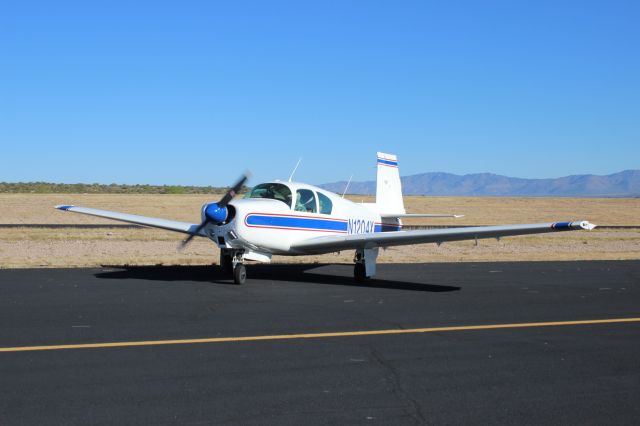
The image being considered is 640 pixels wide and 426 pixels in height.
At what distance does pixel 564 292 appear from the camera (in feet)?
50.4

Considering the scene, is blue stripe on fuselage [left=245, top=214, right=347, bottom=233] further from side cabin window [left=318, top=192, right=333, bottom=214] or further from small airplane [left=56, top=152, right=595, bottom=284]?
side cabin window [left=318, top=192, right=333, bottom=214]

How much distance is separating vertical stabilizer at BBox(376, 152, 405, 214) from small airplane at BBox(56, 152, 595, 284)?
2.48 m

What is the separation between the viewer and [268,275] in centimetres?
1917

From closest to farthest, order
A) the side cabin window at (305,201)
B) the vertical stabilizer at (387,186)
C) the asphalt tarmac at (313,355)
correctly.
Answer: the asphalt tarmac at (313,355)
the side cabin window at (305,201)
the vertical stabilizer at (387,186)

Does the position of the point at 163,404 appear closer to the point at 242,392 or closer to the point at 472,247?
the point at 242,392

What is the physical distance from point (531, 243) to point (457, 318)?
83.6ft

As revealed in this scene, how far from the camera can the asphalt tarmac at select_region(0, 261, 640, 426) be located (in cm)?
627

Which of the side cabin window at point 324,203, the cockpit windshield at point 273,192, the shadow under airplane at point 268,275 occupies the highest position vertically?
the cockpit windshield at point 273,192

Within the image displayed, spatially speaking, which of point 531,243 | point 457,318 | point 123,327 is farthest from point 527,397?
point 531,243

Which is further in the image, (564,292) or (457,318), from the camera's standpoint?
(564,292)

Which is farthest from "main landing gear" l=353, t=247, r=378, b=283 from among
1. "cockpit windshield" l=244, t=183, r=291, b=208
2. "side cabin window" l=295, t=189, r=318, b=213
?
"cockpit windshield" l=244, t=183, r=291, b=208

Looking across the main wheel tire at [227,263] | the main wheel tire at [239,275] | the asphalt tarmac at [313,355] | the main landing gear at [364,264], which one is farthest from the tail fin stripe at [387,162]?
the main wheel tire at [239,275]

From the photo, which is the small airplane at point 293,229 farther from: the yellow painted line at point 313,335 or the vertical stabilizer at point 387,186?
the yellow painted line at point 313,335

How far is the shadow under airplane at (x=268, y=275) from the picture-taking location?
1694 centimetres
